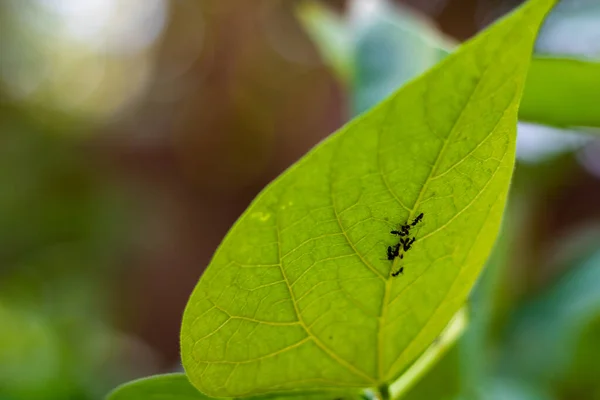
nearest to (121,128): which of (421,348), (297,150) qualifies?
(297,150)

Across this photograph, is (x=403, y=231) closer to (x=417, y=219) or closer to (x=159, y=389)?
(x=417, y=219)

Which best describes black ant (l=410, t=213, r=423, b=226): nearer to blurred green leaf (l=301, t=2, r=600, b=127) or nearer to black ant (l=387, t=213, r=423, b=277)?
black ant (l=387, t=213, r=423, b=277)

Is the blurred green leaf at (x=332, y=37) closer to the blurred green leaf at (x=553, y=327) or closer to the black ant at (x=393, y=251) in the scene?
the blurred green leaf at (x=553, y=327)

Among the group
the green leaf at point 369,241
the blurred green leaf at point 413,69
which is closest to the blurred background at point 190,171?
the blurred green leaf at point 413,69

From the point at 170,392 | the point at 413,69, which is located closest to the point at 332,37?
the point at 413,69

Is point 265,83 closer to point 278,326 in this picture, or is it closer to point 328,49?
point 328,49

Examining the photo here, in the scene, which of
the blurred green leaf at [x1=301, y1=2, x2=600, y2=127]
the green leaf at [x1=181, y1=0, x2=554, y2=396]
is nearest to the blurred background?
the blurred green leaf at [x1=301, y1=2, x2=600, y2=127]

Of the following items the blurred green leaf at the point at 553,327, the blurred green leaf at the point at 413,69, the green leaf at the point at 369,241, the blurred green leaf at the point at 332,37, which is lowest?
the green leaf at the point at 369,241
